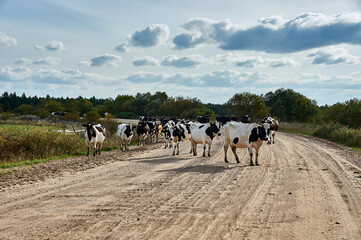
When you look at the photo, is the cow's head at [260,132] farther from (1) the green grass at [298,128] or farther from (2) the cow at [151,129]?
(1) the green grass at [298,128]

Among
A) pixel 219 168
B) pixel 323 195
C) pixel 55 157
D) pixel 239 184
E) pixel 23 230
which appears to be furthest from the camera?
pixel 55 157

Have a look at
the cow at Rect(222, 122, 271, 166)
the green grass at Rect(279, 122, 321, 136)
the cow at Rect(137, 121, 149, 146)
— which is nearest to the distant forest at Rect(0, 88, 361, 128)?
the green grass at Rect(279, 122, 321, 136)

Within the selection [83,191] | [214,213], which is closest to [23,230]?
[83,191]

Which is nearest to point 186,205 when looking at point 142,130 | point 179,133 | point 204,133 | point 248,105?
point 204,133

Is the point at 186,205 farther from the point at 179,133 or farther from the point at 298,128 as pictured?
the point at 298,128

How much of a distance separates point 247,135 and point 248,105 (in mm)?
53507

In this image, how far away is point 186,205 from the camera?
7.87m

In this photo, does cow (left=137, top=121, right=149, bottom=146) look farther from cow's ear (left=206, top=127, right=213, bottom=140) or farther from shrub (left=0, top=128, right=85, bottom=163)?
cow's ear (left=206, top=127, right=213, bottom=140)

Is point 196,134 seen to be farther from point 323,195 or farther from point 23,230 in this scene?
point 23,230

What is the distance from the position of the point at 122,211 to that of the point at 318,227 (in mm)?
4251


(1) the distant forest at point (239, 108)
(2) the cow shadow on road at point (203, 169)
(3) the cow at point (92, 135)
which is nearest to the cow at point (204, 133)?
(2) the cow shadow on road at point (203, 169)

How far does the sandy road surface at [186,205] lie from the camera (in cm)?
618

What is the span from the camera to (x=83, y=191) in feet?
30.4

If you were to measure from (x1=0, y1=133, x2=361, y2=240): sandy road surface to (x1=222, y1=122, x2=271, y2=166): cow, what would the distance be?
1.71m
